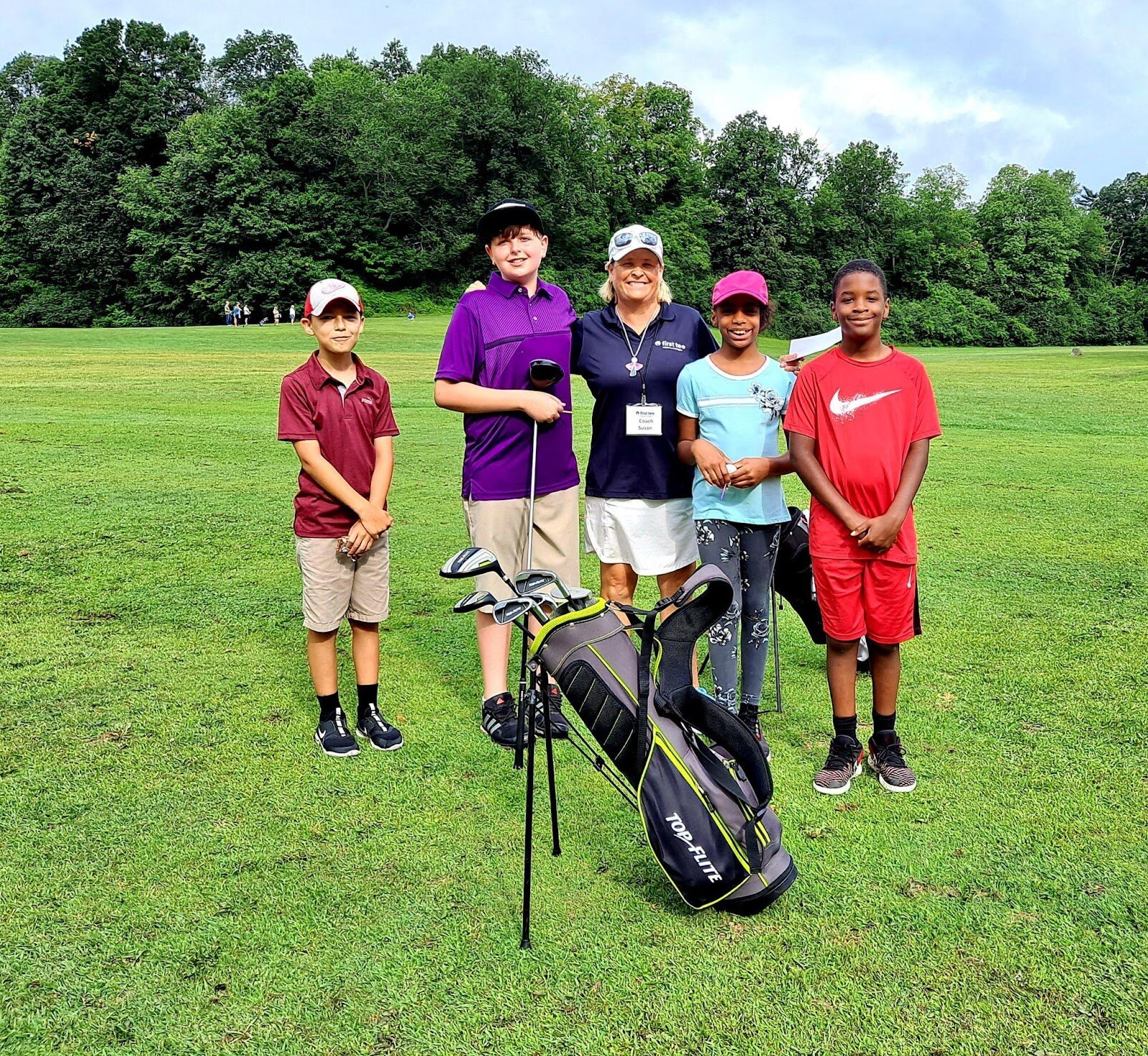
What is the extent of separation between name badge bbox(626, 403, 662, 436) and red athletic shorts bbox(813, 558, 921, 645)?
2.96 ft

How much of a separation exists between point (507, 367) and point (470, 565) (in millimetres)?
1521

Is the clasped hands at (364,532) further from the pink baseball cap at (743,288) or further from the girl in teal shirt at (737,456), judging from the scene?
the pink baseball cap at (743,288)

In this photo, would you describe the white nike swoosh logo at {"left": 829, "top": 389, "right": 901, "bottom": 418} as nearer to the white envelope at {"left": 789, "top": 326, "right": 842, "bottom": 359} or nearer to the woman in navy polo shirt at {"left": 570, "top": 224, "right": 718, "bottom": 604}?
the white envelope at {"left": 789, "top": 326, "right": 842, "bottom": 359}

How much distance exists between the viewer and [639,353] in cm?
427

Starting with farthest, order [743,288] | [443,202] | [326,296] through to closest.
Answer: [443,202]
[326,296]
[743,288]

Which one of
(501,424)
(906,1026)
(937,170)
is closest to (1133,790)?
(906,1026)

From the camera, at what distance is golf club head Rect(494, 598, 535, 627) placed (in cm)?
295

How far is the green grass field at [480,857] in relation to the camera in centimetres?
261

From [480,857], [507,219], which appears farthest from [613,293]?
[480,857]

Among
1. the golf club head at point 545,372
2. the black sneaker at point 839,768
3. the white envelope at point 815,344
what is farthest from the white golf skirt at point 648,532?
the black sneaker at point 839,768

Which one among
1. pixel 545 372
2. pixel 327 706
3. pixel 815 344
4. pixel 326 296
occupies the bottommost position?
pixel 327 706

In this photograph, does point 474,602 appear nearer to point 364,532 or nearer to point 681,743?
point 681,743

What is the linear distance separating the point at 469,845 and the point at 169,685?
7.63 feet

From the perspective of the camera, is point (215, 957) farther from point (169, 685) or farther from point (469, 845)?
point (169, 685)
